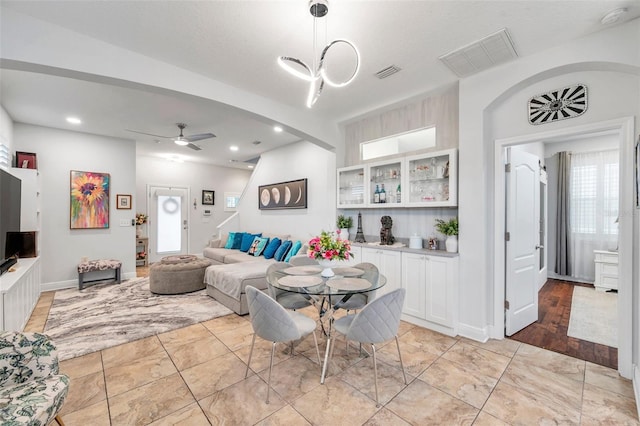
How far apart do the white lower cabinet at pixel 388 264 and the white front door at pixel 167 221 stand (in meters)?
6.08

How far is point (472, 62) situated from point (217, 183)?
7.41 metres

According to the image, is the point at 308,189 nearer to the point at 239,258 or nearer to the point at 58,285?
the point at 239,258

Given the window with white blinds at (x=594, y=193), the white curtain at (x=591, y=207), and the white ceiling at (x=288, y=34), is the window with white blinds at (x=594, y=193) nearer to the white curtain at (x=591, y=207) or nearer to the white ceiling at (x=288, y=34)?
the white curtain at (x=591, y=207)

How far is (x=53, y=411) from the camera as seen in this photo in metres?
1.42

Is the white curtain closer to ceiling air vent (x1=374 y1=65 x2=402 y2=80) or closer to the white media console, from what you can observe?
ceiling air vent (x1=374 y1=65 x2=402 y2=80)

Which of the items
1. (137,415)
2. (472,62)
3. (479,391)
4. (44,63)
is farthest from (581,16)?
(137,415)

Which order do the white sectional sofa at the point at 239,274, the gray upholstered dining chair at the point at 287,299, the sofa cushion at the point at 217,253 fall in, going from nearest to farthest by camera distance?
the gray upholstered dining chair at the point at 287,299
the white sectional sofa at the point at 239,274
the sofa cushion at the point at 217,253

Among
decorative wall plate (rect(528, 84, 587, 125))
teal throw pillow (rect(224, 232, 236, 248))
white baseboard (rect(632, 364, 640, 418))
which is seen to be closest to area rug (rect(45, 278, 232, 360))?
teal throw pillow (rect(224, 232, 236, 248))

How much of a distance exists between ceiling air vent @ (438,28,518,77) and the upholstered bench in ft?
19.9

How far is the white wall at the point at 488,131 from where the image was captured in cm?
248

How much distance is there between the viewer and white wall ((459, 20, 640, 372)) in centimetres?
248

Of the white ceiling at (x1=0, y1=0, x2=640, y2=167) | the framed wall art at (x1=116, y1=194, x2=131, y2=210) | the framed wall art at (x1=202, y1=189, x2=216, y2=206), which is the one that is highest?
the white ceiling at (x1=0, y1=0, x2=640, y2=167)

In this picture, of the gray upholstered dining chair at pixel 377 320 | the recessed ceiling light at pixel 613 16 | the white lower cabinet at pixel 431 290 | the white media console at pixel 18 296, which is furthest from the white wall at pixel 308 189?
the white media console at pixel 18 296

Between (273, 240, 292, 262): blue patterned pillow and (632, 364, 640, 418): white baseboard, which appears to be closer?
(632, 364, 640, 418): white baseboard
